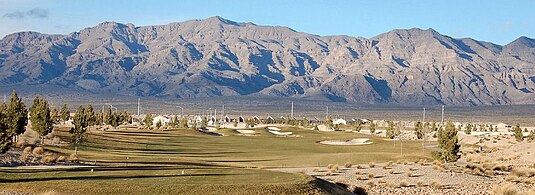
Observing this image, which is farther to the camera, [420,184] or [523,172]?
[523,172]

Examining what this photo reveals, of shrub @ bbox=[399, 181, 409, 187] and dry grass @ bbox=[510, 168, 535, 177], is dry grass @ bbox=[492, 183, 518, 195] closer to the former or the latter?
shrub @ bbox=[399, 181, 409, 187]

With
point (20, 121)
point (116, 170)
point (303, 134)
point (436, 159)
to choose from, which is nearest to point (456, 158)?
point (436, 159)

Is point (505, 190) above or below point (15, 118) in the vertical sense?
below

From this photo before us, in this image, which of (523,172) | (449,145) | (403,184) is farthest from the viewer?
(449,145)

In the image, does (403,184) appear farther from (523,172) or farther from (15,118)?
(15,118)

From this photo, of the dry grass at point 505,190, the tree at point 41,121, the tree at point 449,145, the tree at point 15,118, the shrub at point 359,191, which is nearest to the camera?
the shrub at point 359,191

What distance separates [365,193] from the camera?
123ft

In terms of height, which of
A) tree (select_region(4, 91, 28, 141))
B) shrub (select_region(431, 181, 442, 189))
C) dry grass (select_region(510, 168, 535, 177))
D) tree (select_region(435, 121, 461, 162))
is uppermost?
tree (select_region(4, 91, 28, 141))

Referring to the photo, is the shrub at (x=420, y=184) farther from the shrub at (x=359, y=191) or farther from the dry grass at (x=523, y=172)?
the dry grass at (x=523, y=172)

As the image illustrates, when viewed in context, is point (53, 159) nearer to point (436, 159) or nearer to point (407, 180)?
point (407, 180)

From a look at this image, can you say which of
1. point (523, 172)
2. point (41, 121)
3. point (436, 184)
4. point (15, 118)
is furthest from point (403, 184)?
point (41, 121)

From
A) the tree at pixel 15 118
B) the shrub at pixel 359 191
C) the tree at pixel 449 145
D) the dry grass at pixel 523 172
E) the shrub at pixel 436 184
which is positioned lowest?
the dry grass at pixel 523 172

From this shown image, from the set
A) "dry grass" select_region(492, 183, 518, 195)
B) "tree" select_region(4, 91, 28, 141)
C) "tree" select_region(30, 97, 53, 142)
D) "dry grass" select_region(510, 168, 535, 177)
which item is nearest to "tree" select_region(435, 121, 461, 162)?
"dry grass" select_region(510, 168, 535, 177)

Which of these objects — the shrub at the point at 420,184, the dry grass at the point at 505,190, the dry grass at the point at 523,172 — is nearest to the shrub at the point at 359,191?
the shrub at the point at 420,184
